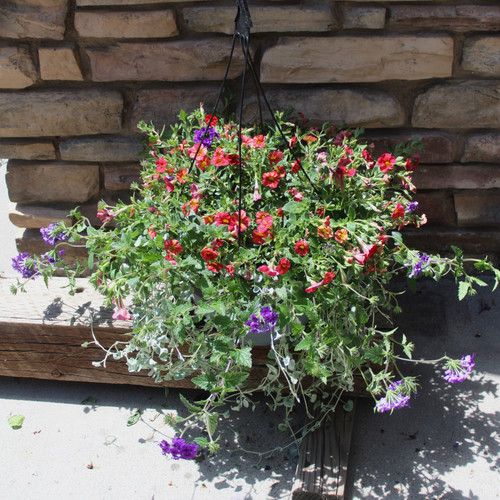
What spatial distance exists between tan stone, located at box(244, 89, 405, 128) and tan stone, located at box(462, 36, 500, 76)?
28cm

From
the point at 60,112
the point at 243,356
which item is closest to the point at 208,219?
the point at 243,356

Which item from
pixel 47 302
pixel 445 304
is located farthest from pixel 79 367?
pixel 445 304

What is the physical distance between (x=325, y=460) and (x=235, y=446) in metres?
0.31

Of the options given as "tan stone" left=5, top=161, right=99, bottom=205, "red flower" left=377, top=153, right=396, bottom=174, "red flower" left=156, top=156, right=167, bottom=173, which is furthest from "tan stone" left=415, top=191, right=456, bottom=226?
"tan stone" left=5, top=161, right=99, bottom=205

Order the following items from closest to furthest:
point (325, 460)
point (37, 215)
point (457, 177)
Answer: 1. point (325, 460)
2. point (457, 177)
3. point (37, 215)

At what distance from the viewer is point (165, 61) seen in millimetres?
2250

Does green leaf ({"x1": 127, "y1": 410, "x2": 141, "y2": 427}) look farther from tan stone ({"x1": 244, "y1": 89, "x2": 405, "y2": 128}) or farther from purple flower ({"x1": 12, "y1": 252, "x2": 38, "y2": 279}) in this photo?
tan stone ({"x1": 244, "y1": 89, "x2": 405, "y2": 128})

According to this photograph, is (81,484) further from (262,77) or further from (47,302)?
(262,77)

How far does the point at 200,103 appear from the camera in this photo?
224cm

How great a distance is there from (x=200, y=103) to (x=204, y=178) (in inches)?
17.2

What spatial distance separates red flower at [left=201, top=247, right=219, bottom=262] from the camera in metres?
1.69

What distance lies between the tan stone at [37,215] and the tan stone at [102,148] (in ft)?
0.80

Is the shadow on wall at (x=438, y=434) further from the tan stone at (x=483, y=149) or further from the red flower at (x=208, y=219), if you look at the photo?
the red flower at (x=208, y=219)

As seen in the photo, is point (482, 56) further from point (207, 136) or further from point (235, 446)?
point (235, 446)
